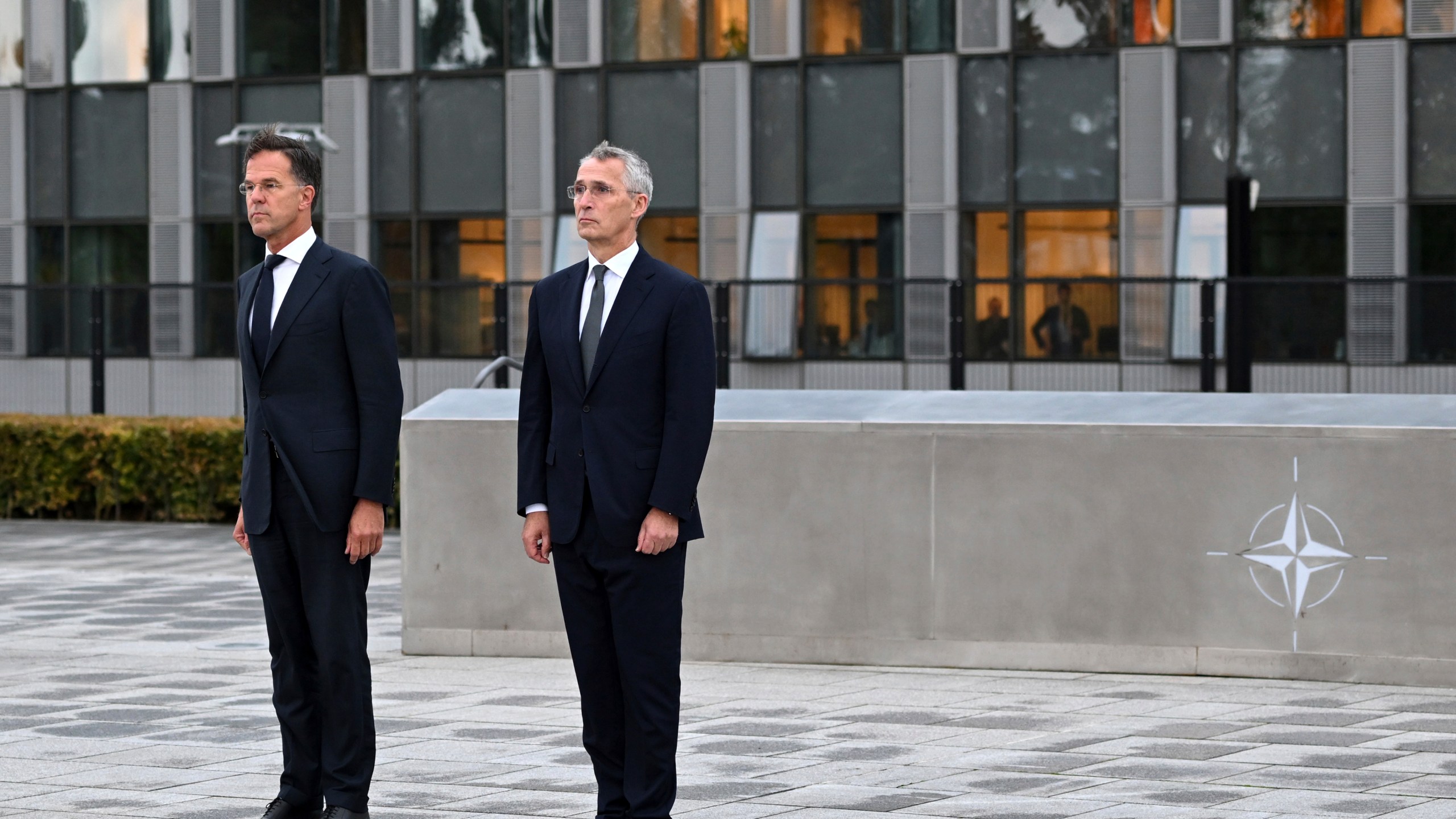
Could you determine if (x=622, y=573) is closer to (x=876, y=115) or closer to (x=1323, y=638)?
(x=1323, y=638)

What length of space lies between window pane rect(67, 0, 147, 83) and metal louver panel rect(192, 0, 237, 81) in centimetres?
76

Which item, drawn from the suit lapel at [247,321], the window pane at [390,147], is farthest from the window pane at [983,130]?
the suit lapel at [247,321]

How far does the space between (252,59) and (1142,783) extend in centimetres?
2319

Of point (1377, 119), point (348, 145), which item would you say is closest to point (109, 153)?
point (348, 145)

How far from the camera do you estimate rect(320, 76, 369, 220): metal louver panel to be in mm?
26891

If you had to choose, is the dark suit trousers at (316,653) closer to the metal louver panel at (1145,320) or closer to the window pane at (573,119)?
the metal louver panel at (1145,320)

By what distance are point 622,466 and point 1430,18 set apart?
→ 1975cm

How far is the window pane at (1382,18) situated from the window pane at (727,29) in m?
7.18

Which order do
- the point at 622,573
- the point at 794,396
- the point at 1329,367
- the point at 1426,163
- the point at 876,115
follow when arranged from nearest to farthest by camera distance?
the point at 622,573
the point at 794,396
the point at 1329,367
the point at 1426,163
the point at 876,115

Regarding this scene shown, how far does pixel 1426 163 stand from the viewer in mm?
22891

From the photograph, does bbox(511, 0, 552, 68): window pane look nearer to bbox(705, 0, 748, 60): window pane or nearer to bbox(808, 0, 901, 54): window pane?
bbox(705, 0, 748, 60): window pane

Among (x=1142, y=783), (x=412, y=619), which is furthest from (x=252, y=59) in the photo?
(x=1142, y=783)

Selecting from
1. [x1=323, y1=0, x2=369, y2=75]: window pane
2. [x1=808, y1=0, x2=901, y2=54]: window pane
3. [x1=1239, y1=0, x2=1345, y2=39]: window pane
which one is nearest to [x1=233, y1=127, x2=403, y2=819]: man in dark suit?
[x1=1239, y1=0, x2=1345, y2=39]: window pane

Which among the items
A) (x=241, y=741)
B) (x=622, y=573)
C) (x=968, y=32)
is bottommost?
(x=241, y=741)
